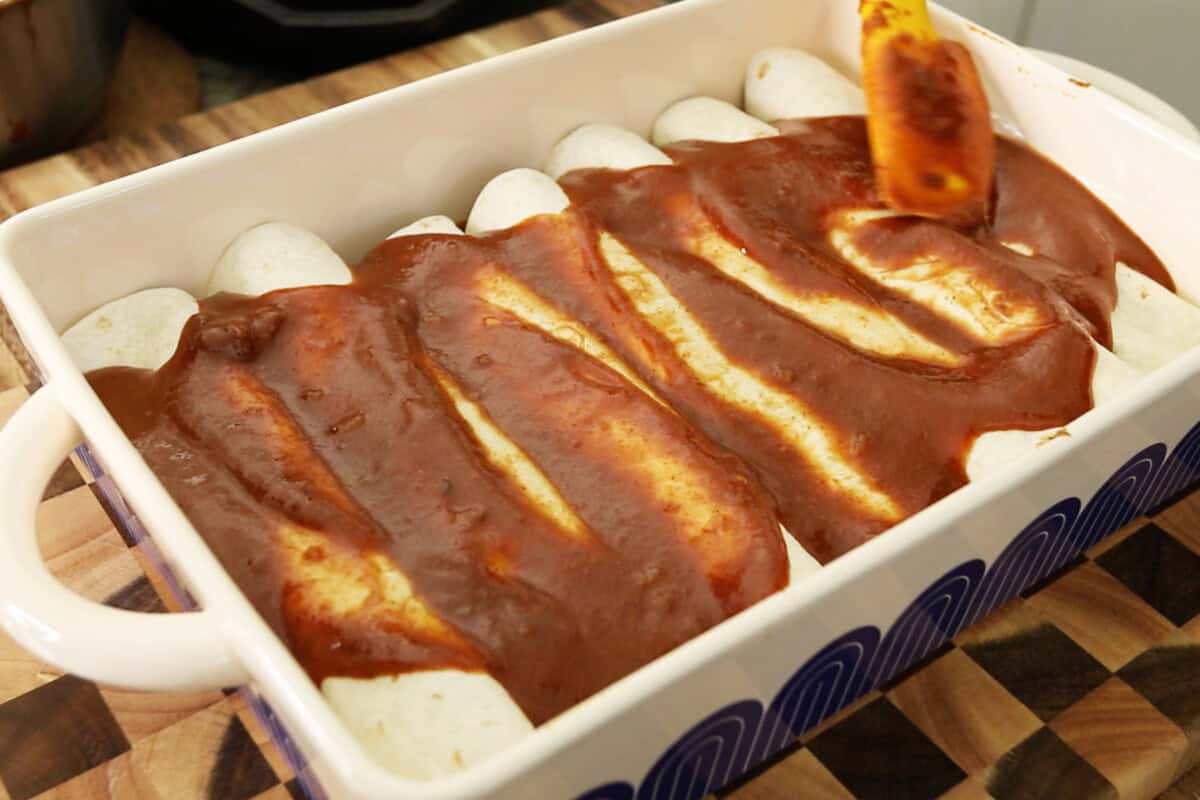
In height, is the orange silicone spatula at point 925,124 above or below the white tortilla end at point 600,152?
above

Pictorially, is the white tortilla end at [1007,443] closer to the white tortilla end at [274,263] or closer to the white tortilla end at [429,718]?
the white tortilla end at [429,718]

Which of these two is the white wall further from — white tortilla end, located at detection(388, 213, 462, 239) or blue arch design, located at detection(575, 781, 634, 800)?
blue arch design, located at detection(575, 781, 634, 800)

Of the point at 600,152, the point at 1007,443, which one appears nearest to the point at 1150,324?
the point at 1007,443

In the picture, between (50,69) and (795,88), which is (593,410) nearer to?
(795,88)

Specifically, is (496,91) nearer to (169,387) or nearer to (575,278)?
(575,278)

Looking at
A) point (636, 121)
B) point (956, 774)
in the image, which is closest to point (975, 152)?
point (636, 121)

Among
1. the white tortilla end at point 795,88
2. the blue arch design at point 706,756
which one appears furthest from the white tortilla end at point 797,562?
the white tortilla end at point 795,88
